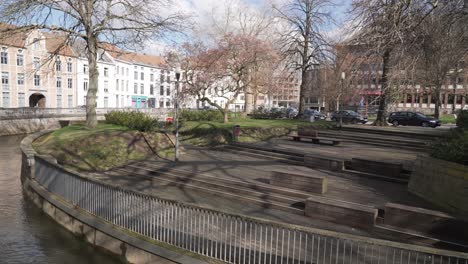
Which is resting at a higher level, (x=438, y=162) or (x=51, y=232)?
(x=438, y=162)

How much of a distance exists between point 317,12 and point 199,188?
89.2ft

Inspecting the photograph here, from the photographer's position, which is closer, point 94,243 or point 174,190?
point 94,243

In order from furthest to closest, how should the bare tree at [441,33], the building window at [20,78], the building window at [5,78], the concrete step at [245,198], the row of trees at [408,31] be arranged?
the building window at [20,78]
the building window at [5,78]
the bare tree at [441,33]
the row of trees at [408,31]
the concrete step at [245,198]

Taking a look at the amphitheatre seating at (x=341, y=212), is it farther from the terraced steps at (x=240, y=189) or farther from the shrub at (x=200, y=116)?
the shrub at (x=200, y=116)

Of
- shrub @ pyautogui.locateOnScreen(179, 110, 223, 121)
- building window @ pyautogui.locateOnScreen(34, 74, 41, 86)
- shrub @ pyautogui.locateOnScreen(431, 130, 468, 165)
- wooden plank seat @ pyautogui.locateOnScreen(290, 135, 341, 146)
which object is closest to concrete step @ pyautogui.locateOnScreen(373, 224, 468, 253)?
shrub @ pyautogui.locateOnScreen(431, 130, 468, 165)

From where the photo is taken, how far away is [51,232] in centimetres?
952

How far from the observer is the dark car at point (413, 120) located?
110 ft

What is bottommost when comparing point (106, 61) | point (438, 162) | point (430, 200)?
point (430, 200)

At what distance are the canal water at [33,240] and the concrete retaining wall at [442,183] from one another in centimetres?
835

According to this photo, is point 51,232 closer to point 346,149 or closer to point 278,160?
point 278,160

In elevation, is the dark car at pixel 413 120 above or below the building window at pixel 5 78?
below

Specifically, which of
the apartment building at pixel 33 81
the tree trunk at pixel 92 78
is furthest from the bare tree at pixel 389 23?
the apartment building at pixel 33 81

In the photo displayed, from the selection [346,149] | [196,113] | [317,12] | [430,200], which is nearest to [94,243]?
[430,200]

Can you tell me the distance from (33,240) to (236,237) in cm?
557
